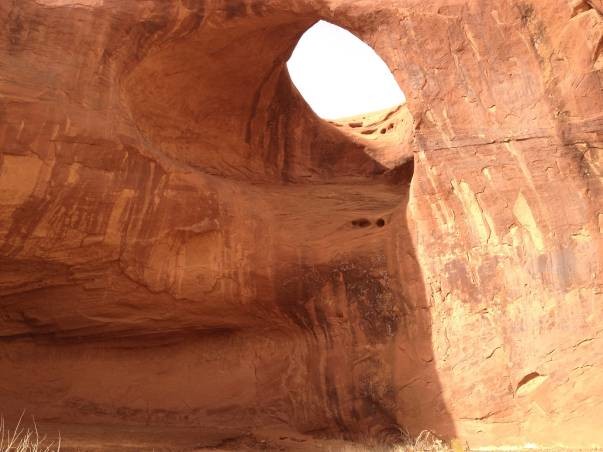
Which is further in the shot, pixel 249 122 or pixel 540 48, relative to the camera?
pixel 249 122

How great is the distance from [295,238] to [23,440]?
326 cm

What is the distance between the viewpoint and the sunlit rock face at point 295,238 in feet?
20.5

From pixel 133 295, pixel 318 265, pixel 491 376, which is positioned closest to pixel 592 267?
pixel 491 376

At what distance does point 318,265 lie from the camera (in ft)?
24.7

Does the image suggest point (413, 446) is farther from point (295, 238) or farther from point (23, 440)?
point (23, 440)

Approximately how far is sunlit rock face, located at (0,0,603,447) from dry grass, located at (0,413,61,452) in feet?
1.90

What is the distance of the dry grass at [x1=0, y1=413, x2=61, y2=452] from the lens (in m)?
5.69

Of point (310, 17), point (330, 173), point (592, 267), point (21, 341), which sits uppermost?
point (310, 17)

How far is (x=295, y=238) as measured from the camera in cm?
765

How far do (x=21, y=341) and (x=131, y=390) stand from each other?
4.24 ft

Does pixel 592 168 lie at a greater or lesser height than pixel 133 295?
greater

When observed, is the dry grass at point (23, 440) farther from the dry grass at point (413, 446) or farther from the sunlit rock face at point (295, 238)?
the dry grass at point (413, 446)

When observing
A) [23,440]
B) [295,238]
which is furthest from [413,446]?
[23,440]

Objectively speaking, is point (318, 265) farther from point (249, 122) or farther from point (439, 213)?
point (249, 122)
